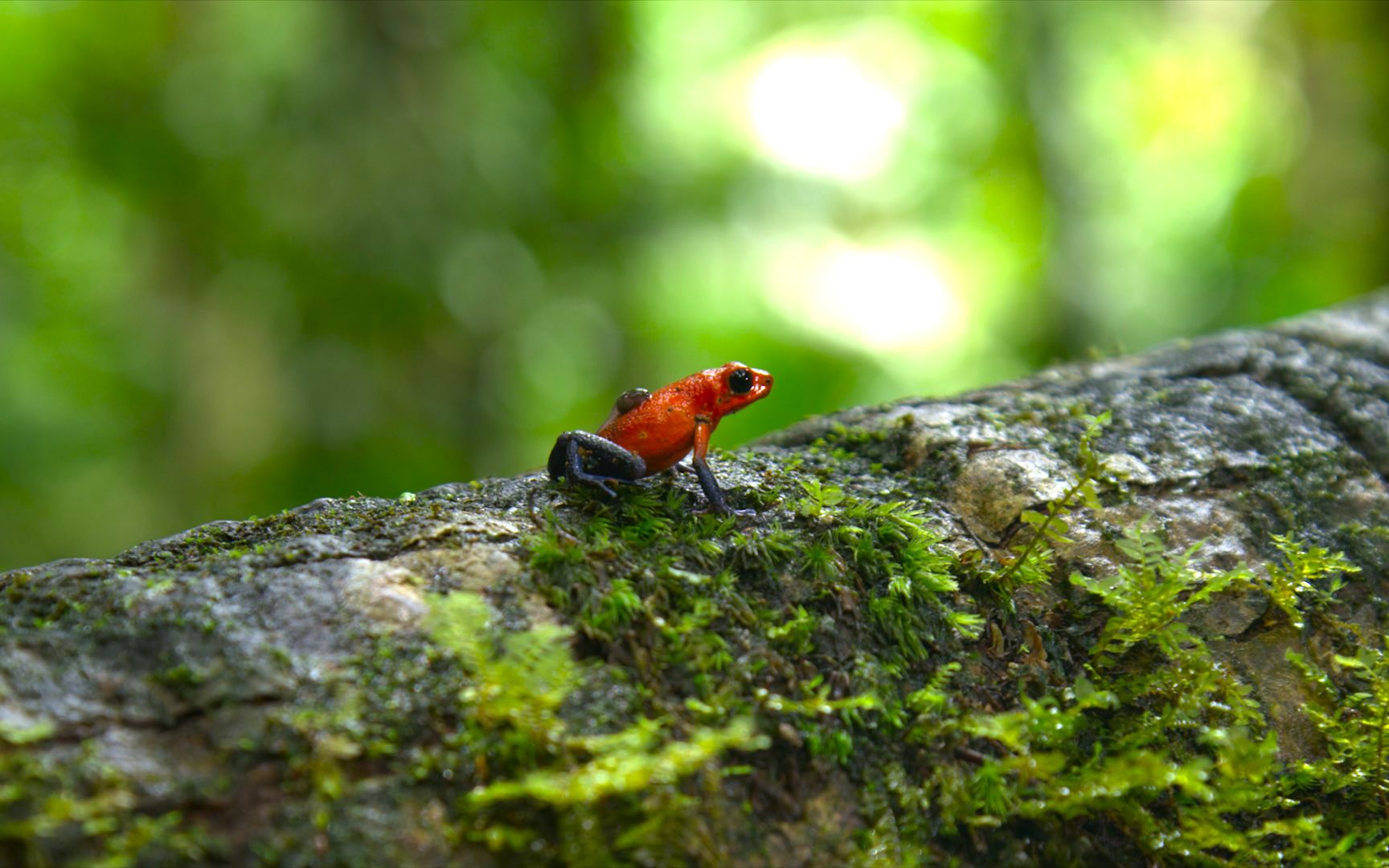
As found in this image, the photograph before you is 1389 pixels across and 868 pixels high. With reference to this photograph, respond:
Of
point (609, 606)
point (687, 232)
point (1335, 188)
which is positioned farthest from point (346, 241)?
point (1335, 188)

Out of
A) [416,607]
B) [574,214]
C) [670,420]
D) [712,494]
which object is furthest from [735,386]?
[574,214]

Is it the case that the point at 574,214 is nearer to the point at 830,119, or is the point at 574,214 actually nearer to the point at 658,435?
the point at 830,119

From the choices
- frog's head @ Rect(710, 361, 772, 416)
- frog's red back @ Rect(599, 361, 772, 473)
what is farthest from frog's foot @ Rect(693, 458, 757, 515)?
frog's head @ Rect(710, 361, 772, 416)

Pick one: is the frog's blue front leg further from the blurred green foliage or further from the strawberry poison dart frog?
the blurred green foliage

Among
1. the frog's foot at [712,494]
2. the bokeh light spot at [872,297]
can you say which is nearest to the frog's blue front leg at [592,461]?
the frog's foot at [712,494]

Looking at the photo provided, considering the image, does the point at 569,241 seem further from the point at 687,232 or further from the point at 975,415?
the point at 975,415
